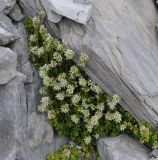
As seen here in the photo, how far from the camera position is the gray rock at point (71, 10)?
21.3 feet

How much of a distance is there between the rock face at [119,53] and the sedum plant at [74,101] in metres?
0.18

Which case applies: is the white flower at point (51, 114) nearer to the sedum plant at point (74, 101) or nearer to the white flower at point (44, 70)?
the sedum plant at point (74, 101)

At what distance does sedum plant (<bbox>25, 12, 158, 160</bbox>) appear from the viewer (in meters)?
6.68

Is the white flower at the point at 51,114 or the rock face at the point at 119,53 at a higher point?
the rock face at the point at 119,53

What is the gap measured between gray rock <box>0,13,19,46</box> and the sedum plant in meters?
0.44

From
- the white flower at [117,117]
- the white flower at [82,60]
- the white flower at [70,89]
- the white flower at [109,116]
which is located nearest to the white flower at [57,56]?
the white flower at [82,60]

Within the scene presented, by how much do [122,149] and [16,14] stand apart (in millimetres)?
3510

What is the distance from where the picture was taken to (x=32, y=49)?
6.89m

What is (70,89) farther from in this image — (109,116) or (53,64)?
(109,116)

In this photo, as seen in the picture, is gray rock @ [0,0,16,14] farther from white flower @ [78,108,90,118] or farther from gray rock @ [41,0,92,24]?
white flower @ [78,108,90,118]

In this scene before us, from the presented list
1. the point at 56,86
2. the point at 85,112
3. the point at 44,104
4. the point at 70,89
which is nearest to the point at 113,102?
the point at 85,112

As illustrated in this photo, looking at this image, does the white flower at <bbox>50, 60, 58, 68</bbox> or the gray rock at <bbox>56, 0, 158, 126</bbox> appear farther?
the white flower at <bbox>50, 60, 58, 68</bbox>

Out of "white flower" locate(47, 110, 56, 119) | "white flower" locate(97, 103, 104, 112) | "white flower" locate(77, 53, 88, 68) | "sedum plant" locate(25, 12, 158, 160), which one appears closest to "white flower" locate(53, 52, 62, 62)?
"sedum plant" locate(25, 12, 158, 160)

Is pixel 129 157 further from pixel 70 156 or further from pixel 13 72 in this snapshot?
pixel 13 72
